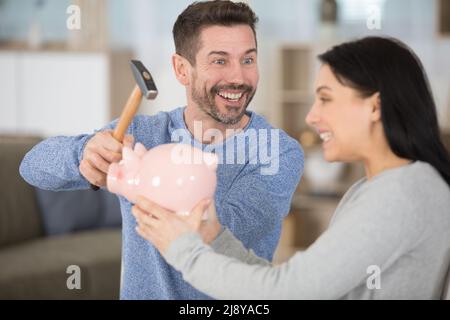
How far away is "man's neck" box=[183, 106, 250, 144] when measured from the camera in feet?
3.71

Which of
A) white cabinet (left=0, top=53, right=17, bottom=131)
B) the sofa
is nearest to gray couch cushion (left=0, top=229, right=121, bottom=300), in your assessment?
the sofa

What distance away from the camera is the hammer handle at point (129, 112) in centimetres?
97

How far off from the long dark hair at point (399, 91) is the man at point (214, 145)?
21cm

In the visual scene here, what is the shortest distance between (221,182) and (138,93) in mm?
216

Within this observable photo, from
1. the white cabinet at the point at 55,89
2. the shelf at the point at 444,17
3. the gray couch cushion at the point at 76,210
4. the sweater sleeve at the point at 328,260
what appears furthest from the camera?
the white cabinet at the point at 55,89

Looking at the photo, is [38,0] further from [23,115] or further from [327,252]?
[327,252]

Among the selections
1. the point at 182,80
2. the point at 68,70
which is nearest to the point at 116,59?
the point at 68,70

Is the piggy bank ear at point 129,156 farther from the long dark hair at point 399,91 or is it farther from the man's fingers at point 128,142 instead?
the long dark hair at point 399,91

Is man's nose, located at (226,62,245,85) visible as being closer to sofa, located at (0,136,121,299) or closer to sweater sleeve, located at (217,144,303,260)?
sweater sleeve, located at (217,144,303,260)

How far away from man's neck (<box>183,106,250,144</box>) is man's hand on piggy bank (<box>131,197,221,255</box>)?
21 centimetres

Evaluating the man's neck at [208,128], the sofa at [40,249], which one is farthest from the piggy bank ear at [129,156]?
the sofa at [40,249]

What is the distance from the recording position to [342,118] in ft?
3.07

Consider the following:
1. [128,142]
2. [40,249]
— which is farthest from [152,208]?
[40,249]

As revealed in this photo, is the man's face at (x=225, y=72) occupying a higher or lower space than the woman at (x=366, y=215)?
higher
